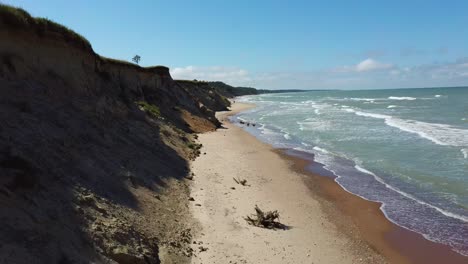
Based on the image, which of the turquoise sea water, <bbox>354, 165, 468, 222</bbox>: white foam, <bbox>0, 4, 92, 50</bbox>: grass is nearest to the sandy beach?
the turquoise sea water

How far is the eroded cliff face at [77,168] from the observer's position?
8273 mm

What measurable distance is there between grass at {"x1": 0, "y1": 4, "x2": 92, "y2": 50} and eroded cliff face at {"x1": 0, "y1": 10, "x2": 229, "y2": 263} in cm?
16

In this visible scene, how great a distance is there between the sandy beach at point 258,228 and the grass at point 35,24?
818 centimetres

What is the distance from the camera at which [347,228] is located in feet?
47.0

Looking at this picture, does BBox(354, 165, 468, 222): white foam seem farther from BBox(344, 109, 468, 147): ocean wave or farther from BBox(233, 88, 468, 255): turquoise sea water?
BBox(344, 109, 468, 147): ocean wave

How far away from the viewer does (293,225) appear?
45.3 feet

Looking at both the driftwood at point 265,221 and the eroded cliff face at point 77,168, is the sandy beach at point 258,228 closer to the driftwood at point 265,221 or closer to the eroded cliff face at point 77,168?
the driftwood at point 265,221

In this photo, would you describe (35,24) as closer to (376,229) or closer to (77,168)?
(77,168)

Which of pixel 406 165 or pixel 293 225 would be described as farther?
pixel 406 165

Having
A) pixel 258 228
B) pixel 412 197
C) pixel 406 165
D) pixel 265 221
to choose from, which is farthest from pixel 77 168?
pixel 406 165

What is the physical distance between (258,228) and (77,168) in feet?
19.2

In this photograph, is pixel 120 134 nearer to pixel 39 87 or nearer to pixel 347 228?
pixel 39 87

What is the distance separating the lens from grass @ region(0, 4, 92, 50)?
13.4 meters

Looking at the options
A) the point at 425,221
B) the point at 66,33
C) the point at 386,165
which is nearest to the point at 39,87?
the point at 66,33
